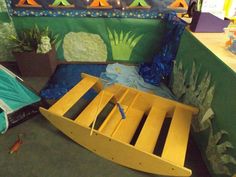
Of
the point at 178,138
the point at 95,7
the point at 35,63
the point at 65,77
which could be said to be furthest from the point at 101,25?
the point at 178,138

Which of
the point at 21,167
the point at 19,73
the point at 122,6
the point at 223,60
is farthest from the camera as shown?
the point at 19,73

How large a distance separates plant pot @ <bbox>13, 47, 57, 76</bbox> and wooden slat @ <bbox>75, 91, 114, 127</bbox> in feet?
2.29

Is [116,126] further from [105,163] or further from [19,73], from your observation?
[19,73]

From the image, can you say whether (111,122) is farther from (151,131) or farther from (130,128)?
(151,131)

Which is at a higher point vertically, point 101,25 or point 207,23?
point 207,23

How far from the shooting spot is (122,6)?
1706 millimetres

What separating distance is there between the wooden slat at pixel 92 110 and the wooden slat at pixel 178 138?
0.42 m

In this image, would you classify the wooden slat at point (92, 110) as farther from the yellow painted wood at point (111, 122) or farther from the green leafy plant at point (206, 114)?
the green leafy plant at point (206, 114)

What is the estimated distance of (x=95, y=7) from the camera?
171 cm

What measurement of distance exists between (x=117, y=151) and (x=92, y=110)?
30cm

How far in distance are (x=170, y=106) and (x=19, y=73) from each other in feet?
4.60

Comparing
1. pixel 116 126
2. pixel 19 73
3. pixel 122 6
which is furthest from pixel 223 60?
pixel 19 73

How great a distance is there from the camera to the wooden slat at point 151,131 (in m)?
1.00

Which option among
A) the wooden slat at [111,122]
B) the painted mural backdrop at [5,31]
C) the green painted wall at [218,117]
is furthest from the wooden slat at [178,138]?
the painted mural backdrop at [5,31]
